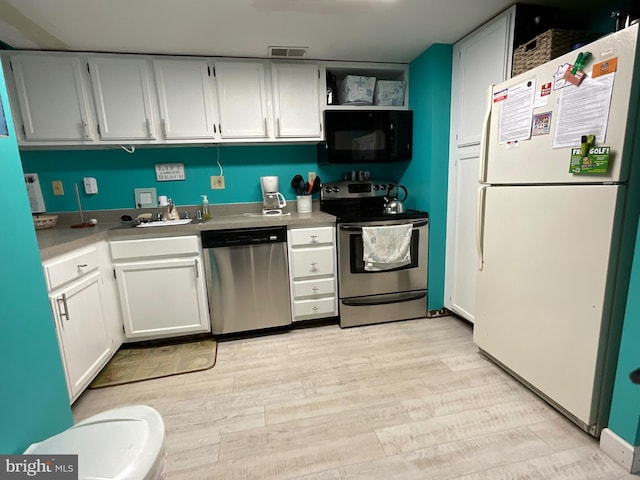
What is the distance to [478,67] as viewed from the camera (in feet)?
6.89

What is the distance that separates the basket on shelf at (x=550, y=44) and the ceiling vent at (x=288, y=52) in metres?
1.46

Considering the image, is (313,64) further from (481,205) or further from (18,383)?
(18,383)

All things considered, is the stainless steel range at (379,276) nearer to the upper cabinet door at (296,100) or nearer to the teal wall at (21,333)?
the upper cabinet door at (296,100)

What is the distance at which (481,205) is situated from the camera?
184cm

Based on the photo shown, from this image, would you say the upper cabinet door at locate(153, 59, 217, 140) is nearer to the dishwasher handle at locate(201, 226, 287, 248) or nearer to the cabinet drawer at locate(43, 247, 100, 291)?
the dishwasher handle at locate(201, 226, 287, 248)

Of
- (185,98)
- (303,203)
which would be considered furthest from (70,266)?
(303,203)

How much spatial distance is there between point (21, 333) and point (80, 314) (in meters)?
0.73

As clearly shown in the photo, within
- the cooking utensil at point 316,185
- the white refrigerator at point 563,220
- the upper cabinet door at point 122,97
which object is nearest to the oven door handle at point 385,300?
the white refrigerator at point 563,220

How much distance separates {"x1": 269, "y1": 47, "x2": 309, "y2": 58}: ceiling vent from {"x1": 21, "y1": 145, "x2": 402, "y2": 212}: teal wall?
720 millimetres

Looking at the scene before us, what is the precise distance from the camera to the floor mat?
1.94m

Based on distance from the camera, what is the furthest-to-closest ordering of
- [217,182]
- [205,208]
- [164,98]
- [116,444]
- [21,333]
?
[217,182], [205,208], [164,98], [21,333], [116,444]

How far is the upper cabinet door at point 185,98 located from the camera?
229cm

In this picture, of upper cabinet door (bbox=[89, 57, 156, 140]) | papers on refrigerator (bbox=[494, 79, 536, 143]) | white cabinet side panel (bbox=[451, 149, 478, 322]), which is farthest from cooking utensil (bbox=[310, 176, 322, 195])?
papers on refrigerator (bbox=[494, 79, 536, 143])

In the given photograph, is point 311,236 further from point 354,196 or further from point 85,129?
point 85,129
